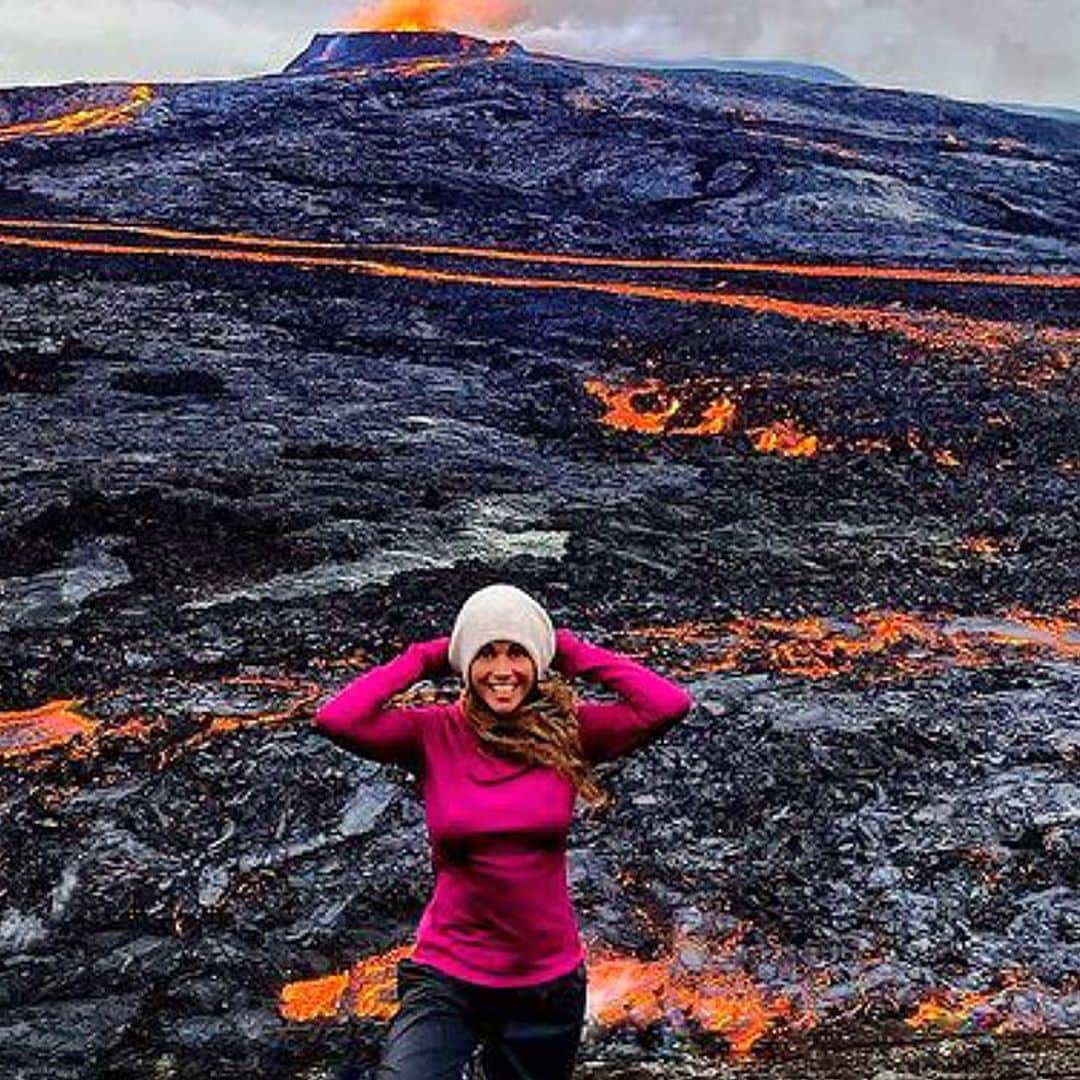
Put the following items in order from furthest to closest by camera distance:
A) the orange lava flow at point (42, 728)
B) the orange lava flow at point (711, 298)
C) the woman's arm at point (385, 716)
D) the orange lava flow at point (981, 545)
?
1. the orange lava flow at point (711, 298)
2. the orange lava flow at point (981, 545)
3. the orange lava flow at point (42, 728)
4. the woman's arm at point (385, 716)

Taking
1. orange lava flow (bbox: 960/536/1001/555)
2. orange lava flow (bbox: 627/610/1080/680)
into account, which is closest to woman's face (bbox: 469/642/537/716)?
orange lava flow (bbox: 627/610/1080/680)

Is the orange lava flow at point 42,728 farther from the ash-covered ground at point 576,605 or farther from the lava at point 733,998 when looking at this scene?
the lava at point 733,998

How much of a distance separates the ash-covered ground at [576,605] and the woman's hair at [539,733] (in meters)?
2.73

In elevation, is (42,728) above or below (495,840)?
below

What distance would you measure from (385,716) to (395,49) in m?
65.9

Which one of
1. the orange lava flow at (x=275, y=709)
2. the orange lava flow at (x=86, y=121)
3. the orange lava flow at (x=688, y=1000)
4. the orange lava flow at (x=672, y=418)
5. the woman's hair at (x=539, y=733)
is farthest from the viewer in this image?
the orange lava flow at (x=86, y=121)

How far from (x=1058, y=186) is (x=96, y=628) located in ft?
134

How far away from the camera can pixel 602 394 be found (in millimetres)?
21234

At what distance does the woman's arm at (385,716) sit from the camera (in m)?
4.64

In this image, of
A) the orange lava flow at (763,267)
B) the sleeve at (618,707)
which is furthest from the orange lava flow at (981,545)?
the orange lava flow at (763,267)

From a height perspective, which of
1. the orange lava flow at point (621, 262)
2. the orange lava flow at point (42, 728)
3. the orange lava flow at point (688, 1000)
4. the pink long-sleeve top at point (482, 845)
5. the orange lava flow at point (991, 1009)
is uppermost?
the orange lava flow at point (621, 262)

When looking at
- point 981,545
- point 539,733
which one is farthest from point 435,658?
point 981,545

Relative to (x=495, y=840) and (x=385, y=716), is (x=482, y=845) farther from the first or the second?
(x=385, y=716)

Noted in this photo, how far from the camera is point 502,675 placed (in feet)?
14.8
